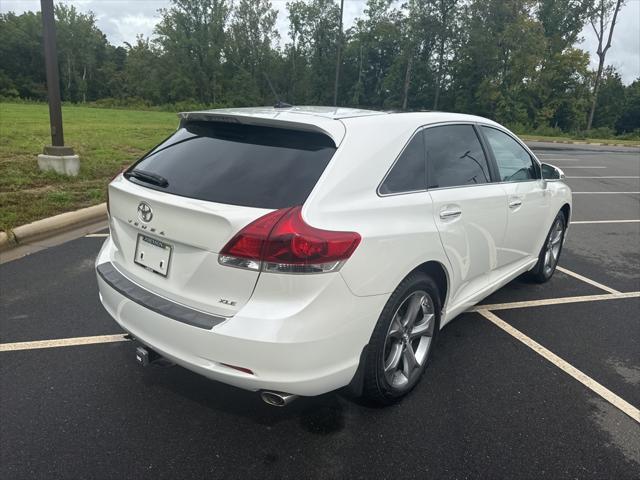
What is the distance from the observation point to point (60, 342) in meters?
3.39

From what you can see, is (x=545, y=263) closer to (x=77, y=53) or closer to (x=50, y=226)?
(x=50, y=226)

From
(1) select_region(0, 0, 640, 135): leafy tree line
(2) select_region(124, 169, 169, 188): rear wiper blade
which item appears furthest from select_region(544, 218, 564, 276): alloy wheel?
(1) select_region(0, 0, 640, 135): leafy tree line

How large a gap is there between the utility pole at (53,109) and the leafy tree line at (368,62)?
40.3 meters

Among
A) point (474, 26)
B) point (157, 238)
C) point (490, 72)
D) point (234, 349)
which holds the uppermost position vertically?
point (474, 26)

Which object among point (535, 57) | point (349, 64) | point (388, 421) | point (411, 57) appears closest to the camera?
point (388, 421)

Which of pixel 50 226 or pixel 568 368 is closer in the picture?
pixel 568 368

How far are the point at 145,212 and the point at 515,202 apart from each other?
2.67 meters

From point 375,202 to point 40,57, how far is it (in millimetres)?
85195

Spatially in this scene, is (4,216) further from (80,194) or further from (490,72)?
(490,72)

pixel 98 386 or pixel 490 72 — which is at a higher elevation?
pixel 490 72

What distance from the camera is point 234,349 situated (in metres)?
2.12

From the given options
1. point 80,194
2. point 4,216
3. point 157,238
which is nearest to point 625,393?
point 157,238

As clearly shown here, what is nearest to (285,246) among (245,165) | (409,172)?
(245,165)

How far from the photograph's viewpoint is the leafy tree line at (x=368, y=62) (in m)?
49.9
